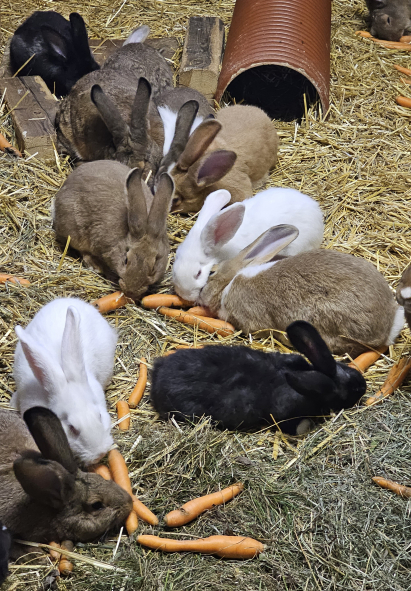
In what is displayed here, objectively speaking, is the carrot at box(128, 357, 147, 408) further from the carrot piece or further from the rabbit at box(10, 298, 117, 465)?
the carrot piece

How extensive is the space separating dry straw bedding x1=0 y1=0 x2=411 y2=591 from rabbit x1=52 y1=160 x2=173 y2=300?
0.15 m

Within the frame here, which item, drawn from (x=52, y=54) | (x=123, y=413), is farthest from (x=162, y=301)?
(x=52, y=54)

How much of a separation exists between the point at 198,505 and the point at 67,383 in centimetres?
78

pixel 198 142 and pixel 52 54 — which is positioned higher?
pixel 52 54

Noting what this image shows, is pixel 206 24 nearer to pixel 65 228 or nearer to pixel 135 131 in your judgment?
pixel 135 131

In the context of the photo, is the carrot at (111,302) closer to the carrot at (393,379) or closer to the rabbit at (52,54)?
the carrot at (393,379)

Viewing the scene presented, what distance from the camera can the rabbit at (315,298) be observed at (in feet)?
11.4

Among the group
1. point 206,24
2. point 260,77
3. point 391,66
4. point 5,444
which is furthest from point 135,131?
point 391,66

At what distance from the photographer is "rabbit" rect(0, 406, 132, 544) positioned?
2.46 metres

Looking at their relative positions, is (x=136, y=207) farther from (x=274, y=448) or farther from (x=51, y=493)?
(x=51, y=493)

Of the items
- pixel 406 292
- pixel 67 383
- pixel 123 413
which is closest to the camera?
pixel 67 383

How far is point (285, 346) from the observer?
12.1ft

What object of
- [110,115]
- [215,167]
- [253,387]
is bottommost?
[253,387]

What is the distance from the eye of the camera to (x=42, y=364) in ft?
9.16
